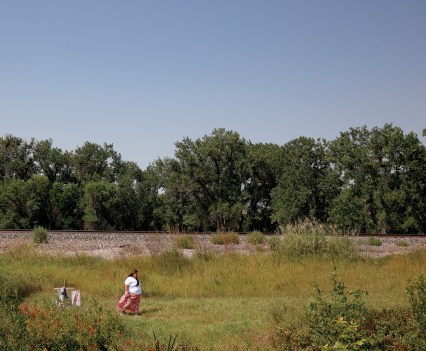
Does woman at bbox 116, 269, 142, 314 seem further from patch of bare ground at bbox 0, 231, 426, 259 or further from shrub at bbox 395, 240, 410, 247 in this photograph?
shrub at bbox 395, 240, 410, 247

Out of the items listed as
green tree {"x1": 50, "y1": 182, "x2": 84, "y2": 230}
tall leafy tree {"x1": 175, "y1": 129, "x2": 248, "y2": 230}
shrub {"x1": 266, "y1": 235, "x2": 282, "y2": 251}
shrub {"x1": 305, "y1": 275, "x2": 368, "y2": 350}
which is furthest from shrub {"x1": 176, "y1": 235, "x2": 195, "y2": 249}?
green tree {"x1": 50, "y1": 182, "x2": 84, "y2": 230}

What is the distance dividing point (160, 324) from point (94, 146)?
40.3m

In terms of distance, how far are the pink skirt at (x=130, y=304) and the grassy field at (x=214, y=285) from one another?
10.6 inches

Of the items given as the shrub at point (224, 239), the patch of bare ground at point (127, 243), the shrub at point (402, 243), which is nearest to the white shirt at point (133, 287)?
the patch of bare ground at point (127, 243)

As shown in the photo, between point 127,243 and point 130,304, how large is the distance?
1254 cm

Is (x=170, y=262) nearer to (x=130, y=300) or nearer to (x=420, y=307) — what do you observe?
(x=130, y=300)

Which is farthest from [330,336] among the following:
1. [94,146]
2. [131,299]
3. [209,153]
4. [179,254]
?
[94,146]

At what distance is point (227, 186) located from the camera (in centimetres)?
4197

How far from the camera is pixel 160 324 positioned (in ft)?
35.9

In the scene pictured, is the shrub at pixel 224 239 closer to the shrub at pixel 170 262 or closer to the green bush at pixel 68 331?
the shrub at pixel 170 262

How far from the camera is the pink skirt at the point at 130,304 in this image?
1232cm

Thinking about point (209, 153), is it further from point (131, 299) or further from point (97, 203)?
point (131, 299)

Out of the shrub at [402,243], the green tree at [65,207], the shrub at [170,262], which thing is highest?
the green tree at [65,207]

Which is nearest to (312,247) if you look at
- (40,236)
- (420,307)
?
(420,307)
